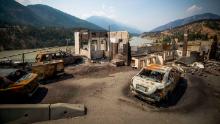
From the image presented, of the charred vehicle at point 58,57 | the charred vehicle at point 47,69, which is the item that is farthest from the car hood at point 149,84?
the charred vehicle at point 58,57

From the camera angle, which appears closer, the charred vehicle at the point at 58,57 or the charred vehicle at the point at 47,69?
the charred vehicle at the point at 47,69

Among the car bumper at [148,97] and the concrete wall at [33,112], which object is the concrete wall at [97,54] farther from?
the concrete wall at [33,112]

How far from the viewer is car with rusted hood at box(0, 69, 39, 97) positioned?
7.20 meters

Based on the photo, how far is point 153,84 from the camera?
26.0 feet

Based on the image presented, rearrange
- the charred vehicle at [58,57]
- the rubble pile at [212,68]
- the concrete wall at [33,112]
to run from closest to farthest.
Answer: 1. the concrete wall at [33,112]
2. the charred vehicle at [58,57]
3. the rubble pile at [212,68]

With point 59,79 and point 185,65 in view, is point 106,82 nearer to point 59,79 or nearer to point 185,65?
point 59,79

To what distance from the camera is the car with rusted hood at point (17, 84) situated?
7.20 metres

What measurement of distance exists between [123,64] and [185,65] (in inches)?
273

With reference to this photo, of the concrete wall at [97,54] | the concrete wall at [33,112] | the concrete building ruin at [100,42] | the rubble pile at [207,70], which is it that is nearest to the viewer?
the concrete wall at [33,112]

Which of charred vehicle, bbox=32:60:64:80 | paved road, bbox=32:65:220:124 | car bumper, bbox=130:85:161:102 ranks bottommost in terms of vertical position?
paved road, bbox=32:65:220:124

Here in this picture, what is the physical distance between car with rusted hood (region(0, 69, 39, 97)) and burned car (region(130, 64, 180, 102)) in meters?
5.54

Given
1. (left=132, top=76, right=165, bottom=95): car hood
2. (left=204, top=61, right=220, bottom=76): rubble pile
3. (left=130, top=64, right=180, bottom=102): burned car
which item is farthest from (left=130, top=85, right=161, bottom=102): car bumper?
(left=204, top=61, right=220, bottom=76): rubble pile

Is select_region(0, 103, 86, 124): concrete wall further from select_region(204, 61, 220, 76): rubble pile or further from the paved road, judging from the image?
select_region(204, 61, 220, 76): rubble pile

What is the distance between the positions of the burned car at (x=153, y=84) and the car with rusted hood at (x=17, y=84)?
554cm
